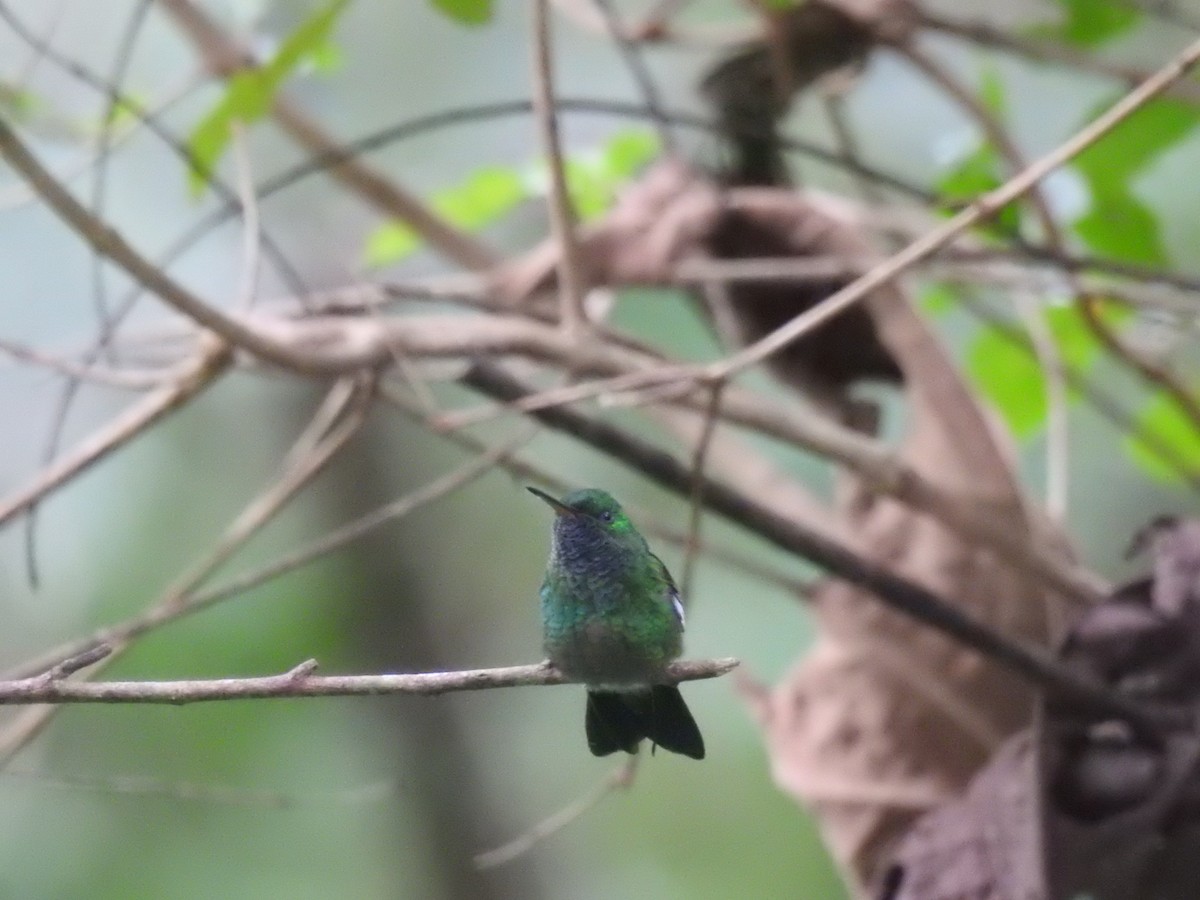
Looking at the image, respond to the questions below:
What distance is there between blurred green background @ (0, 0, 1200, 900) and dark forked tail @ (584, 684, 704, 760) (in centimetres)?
66

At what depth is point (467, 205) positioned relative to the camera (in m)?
1.58

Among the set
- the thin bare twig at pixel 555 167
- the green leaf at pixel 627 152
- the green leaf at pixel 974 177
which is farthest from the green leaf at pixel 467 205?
the green leaf at pixel 974 177

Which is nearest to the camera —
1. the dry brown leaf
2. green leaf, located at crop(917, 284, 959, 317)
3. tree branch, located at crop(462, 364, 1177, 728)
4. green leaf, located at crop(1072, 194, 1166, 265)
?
tree branch, located at crop(462, 364, 1177, 728)

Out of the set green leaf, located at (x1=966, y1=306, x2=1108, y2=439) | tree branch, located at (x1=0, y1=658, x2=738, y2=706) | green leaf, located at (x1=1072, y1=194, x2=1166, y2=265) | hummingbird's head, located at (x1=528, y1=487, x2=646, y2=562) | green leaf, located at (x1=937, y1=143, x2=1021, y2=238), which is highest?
green leaf, located at (x1=937, y1=143, x2=1021, y2=238)

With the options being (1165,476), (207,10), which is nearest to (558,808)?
(1165,476)

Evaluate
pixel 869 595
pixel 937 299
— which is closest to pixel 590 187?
pixel 937 299

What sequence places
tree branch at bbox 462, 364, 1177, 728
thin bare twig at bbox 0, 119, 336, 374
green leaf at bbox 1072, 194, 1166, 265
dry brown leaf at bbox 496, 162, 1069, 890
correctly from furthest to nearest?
green leaf at bbox 1072, 194, 1166, 265 < dry brown leaf at bbox 496, 162, 1069, 890 < tree branch at bbox 462, 364, 1177, 728 < thin bare twig at bbox 0, 119, 336, 374

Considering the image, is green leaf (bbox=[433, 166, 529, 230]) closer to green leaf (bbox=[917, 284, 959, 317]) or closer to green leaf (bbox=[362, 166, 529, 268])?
green leaf (bbox=[362, 166, 529, 268])

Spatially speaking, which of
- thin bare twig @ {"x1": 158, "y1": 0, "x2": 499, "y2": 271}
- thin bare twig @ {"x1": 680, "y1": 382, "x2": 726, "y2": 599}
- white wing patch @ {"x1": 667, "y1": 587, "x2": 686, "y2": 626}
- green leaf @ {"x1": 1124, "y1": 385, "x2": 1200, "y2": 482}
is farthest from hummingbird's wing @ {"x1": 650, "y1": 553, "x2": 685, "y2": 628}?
green leaf @ {"x1": 1124, "y1": 385, "x2": 1200, "y2": 482}

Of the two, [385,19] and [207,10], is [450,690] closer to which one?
[207,10]

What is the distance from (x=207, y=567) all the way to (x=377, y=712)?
0.61 metres

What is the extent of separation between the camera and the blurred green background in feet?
4.62

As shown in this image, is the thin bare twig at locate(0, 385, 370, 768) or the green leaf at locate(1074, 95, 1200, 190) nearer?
the thin bare twig at locate(0, 385, 370, 768)

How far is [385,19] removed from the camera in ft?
6.80
